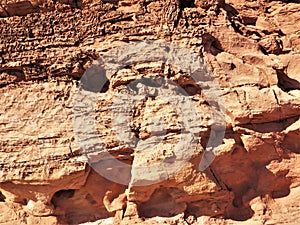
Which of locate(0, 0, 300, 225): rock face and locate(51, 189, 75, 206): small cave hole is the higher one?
locate(0, 0, 300, 225): rock face

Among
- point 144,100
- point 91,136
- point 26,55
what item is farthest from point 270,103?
point 26,55

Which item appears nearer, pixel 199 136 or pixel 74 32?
pixel 199 136

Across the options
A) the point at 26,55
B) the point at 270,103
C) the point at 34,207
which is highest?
the point at 26,55

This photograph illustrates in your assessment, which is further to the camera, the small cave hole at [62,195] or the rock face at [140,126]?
the small cave hole at [62,195]

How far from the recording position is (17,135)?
6.27m

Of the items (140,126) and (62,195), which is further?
(62,195)

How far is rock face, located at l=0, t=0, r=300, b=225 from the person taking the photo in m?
6.07

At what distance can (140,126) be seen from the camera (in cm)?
616

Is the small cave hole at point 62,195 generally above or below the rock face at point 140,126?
below

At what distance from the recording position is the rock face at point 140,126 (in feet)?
19.9

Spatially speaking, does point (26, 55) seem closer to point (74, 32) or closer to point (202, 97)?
point (74, 32)

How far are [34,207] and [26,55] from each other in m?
2.43

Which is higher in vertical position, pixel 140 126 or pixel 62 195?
pixel 140 126

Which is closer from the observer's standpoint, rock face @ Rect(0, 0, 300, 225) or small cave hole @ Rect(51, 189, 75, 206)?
rock face @ Rect(0, 0, 300, 225)
